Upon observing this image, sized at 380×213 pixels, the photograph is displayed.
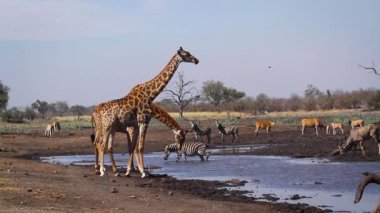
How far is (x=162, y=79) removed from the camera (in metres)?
20.0

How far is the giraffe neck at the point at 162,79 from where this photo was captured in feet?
65.0

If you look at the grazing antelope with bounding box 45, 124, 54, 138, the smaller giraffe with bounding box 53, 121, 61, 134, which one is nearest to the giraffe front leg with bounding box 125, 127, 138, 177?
the grazing antelope with bounding box 45, 124, 54, 138

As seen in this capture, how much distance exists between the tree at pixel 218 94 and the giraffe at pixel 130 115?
98.8 m

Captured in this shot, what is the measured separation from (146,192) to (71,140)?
108ft

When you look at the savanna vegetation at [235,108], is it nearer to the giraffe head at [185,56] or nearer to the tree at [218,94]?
the tree at [218,94]

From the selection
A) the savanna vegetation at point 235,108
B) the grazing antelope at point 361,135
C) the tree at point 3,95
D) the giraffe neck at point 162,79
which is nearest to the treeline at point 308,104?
the savanna vegetation at point 235,108

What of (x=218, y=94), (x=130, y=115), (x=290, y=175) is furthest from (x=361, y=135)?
(x=218, y=94)

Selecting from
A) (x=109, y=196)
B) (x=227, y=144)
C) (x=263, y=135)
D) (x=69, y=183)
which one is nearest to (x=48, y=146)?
(x=227, y=144)

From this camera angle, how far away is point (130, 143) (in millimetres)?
19609

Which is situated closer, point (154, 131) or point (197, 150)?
point (197, 150)

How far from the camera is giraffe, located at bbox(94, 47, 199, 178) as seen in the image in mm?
18891

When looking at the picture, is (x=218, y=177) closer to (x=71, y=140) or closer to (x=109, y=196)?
(x=109, y=196)

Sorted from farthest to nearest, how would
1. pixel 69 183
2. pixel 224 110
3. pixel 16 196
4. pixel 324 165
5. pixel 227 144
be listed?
pixel 224 110 → pixel 227 144 → pixel 324 165 → pixel 69 183 → pixel 16 196

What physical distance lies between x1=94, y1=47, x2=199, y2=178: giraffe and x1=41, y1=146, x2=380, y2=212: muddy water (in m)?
2.33
